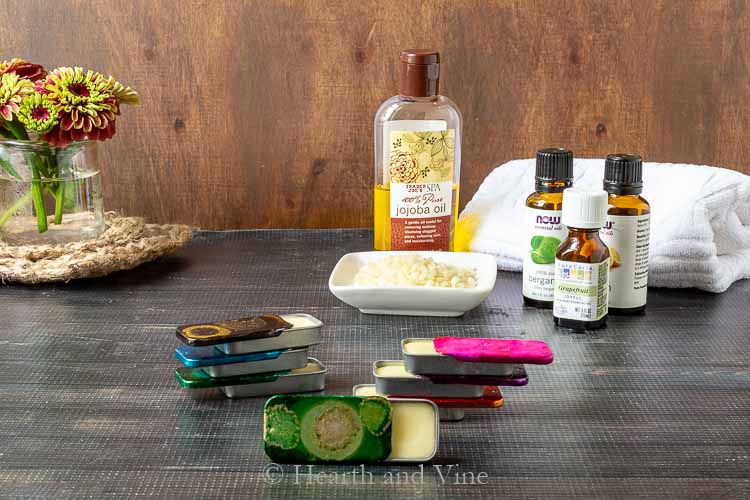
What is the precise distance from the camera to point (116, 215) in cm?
127

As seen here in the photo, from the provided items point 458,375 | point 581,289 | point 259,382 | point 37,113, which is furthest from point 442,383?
point 37,113

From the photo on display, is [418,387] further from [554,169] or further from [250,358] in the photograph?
[554,169]

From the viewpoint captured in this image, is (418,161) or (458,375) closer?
(458,375)

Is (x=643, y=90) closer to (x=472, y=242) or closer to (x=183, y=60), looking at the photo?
(x=472, y=242)

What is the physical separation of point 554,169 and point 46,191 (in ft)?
2.04

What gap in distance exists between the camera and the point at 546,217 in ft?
3.00

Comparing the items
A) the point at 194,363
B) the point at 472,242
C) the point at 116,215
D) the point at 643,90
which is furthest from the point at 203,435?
the point at 643,90

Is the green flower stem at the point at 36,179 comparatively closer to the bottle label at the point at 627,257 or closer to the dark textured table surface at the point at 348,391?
the dark textured table surface at the point at 348,391

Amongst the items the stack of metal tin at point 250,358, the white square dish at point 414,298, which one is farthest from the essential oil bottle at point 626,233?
the stack of metal tin at point 250,358

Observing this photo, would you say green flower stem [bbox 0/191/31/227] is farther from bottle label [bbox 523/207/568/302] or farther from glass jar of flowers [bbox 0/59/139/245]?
bottle label [bbox 523/207/568/302]

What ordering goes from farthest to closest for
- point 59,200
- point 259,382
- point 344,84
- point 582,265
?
point 344,84, point 59,200, point 582,265, point 259,382

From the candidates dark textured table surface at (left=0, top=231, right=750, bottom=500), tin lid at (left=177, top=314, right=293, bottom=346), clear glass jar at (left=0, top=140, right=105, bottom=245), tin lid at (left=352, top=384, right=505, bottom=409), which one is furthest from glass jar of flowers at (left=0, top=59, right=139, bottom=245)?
tin lid at (left=352, top=384, right=505, bottom=409)

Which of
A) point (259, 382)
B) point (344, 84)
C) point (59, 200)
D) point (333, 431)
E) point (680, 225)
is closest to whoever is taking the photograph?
point (333, 431)

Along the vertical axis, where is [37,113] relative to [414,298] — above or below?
above
